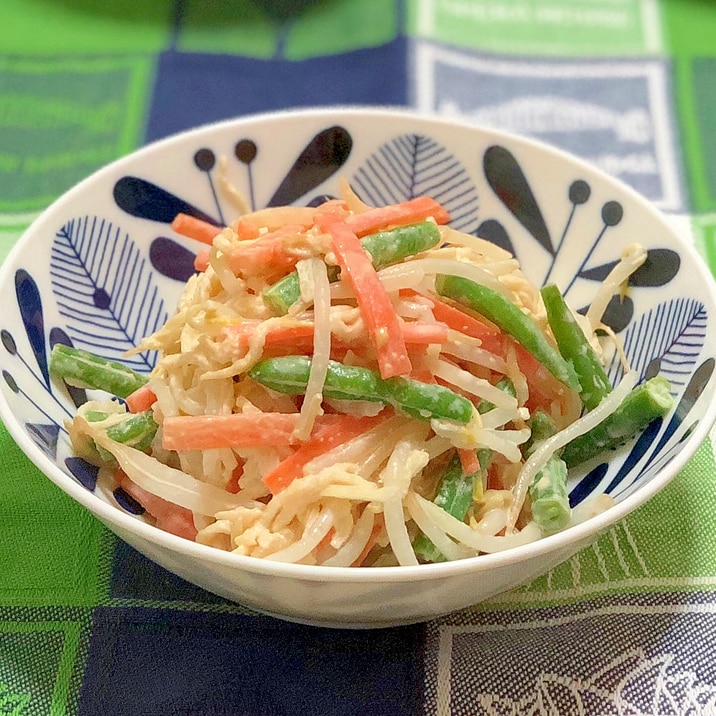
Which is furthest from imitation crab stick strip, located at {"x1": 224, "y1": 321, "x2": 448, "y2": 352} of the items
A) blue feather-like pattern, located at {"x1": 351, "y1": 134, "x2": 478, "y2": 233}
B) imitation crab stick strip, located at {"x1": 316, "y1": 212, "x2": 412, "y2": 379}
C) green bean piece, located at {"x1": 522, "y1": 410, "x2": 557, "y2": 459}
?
blue feather-like pattern, located at {"x1": 351, "y1": 134, "x2": 478, "y2": 233}

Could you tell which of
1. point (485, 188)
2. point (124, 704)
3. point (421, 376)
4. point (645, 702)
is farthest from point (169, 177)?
point (645, 702)

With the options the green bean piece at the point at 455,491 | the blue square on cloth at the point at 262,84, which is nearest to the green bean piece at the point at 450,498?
the green bean piece at the point at 455,491

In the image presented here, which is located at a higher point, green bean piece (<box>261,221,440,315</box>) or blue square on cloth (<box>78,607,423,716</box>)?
green bean piece (<box>261,221,440,315</box>)

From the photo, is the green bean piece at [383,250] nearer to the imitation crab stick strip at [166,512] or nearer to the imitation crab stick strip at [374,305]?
the imitation crab stick strip at [374,305]

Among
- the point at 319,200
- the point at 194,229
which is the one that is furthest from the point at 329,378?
the point at 319,200

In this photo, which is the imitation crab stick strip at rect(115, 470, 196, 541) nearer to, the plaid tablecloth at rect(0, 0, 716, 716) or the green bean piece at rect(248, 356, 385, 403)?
the plaid tablecloth at rect(0, 0, 716, 716)

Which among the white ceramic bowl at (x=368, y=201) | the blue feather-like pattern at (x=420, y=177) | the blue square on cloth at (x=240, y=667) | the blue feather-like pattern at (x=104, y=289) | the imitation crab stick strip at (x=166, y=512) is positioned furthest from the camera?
the blue feather-like pattern at (x=420, y=177)
